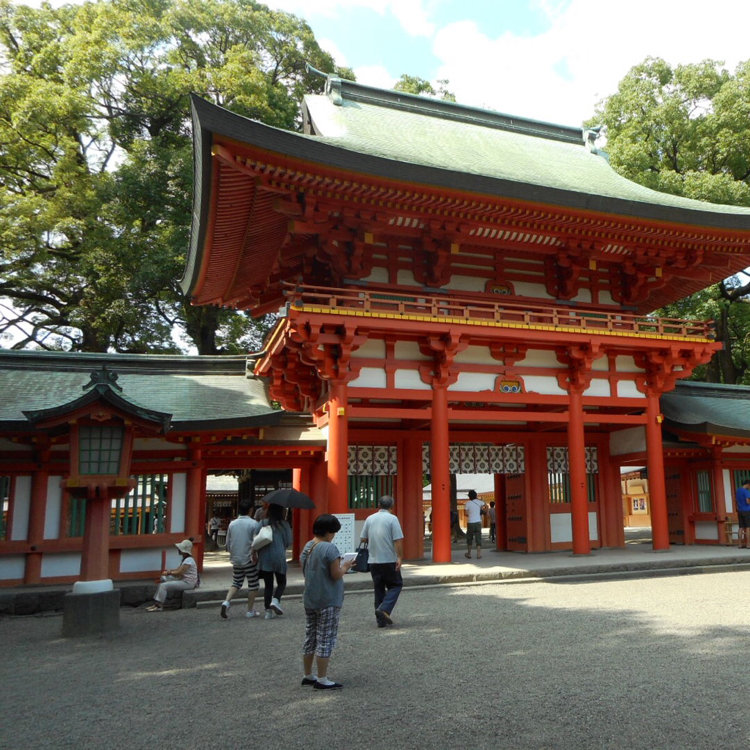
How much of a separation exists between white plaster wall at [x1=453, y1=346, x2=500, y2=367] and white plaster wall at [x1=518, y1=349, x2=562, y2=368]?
2.56ft

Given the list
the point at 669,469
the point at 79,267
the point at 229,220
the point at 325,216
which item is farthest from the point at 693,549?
the point at 79,267

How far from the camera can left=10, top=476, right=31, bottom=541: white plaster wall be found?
11807mm

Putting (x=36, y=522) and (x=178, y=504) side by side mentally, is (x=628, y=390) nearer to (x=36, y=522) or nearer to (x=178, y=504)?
(x=178, y=504)

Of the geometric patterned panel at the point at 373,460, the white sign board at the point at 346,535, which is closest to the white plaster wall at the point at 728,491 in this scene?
the geometric patterned panel at the point at 373,460

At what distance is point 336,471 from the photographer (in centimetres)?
1280

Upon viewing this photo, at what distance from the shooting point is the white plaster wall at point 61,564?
1192cm

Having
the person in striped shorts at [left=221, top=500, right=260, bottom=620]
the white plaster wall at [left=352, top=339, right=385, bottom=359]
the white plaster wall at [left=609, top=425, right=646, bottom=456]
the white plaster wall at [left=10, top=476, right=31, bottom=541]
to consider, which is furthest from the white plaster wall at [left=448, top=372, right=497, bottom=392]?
the white plaster wall at [left=10, top=476, right=31, bottom=541]

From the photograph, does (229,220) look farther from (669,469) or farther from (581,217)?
(669,469)

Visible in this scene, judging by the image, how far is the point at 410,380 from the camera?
1395 cm

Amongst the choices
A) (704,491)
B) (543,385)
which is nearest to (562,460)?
(543,385)

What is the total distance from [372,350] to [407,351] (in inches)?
33.1

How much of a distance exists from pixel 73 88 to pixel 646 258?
26314 mm

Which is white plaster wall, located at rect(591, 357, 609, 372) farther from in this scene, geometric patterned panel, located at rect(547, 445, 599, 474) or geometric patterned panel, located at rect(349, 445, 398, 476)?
geometric patterned panel, located at rect(349, 445, 398, 476)

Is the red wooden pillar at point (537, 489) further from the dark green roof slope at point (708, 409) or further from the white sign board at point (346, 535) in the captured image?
the white sign board at point (346, 535)
